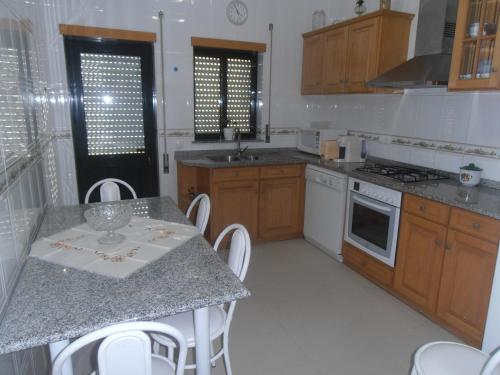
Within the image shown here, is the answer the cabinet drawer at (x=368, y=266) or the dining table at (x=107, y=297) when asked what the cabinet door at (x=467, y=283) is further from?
the dining table at (x=107, y=297)

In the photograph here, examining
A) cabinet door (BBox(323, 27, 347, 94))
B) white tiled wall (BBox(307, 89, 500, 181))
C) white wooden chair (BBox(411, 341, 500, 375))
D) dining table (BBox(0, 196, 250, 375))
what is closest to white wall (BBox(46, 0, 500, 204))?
white tiled wall (BBox(307, 89, 500, 181))

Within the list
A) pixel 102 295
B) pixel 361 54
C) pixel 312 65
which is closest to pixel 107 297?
pixel 102 295

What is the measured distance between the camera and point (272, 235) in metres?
3.75

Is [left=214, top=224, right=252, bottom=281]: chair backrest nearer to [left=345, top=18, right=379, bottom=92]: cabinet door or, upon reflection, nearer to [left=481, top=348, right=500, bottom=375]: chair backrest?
[left=481, top=348, right=500, bottom=375]: chair backrest

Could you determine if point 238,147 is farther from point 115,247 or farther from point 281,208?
point 115,247

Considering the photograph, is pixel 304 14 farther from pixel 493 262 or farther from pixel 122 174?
pixel 493 262

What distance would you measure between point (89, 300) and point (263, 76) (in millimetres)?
3323

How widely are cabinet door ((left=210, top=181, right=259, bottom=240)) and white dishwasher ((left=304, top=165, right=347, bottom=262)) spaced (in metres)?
0.55

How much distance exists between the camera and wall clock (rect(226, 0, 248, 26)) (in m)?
3.71

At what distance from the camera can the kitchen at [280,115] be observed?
252 centimetres

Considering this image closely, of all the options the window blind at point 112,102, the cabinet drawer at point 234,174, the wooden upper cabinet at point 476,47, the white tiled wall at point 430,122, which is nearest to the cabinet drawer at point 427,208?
the white tiled wall at point 430,122

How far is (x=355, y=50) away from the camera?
10.8 ft

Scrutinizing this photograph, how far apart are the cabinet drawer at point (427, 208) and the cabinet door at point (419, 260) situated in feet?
0.12

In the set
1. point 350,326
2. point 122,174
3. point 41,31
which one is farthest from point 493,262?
point 41,31
